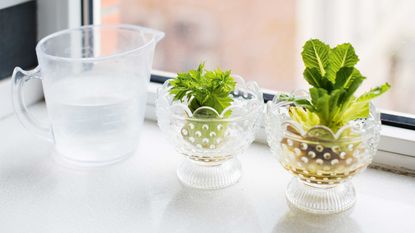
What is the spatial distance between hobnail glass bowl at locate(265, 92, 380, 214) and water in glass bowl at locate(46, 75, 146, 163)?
0.22m

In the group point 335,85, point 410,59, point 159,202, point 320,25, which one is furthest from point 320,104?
point 320,25

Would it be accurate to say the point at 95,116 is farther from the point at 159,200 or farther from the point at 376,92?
the point at 376,92

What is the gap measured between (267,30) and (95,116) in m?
0.94

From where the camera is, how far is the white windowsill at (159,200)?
2.62 ft

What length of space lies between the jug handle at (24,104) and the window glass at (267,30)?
68cm

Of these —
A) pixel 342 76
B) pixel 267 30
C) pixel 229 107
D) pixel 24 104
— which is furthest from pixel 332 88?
pixel 267 30

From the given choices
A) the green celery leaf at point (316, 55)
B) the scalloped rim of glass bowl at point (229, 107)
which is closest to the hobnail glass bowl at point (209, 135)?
the scalloped rim of glass bowl at point (229, 107)

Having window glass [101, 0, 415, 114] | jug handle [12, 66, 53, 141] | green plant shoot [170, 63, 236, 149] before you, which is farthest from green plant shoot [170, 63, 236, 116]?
window glass [101, 0, 415, 114]

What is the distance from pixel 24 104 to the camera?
0.94m

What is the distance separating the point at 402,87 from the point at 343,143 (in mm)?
863

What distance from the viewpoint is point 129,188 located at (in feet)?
2.89

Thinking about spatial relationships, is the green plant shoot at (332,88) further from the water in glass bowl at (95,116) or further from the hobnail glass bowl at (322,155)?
the water in glass bowl at (95,116)

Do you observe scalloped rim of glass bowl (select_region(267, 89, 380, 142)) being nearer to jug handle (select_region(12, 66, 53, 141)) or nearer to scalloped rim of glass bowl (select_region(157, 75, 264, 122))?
scalloped rim of glass bowl (select_region(157, 75, 264, 122))

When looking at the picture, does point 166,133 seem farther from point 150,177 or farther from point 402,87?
point 402,87
